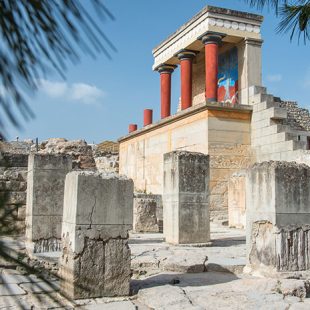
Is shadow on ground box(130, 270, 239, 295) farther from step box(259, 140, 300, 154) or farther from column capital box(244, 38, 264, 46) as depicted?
column capital box(244, 38, 264, 46)

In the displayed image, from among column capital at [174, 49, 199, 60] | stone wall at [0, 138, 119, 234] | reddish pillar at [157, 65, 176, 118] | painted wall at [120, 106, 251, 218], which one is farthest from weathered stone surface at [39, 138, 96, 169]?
column capital at [174, 49, 199, 60]

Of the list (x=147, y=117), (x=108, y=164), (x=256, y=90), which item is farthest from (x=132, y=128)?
(x=256, y=90)

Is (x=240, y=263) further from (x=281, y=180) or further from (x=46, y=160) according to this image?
(x=46, y=160)

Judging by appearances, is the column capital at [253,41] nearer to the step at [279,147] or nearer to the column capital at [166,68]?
the step at [279,147]

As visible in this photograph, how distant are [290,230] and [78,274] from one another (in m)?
2.86

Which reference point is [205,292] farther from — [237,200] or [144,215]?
[237,200]

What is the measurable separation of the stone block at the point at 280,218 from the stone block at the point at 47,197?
3408 mm

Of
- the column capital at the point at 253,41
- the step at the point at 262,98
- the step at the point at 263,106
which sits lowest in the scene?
the step at the point at 263,106

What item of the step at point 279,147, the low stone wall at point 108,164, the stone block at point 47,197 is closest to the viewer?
the stone block at point 47,197

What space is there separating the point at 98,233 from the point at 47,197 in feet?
Result: 10.2

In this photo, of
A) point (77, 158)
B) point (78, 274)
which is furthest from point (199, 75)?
point (78, 274)

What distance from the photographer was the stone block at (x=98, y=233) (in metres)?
4.93

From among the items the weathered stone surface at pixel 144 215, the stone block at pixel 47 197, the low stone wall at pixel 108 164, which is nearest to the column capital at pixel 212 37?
the weathered stone surface at pixel 144 215

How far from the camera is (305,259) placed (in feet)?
19.9
